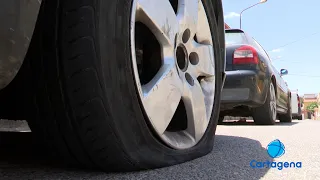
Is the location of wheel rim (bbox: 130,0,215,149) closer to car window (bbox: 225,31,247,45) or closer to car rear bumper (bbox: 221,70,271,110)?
car rear bumper (bbox: 221,70,271,110)

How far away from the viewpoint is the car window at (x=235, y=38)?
398 centimetres

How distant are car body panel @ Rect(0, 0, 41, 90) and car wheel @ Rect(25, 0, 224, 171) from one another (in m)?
0.18

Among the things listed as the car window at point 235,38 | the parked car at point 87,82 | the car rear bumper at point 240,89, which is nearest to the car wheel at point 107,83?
the parked car at point 87,82

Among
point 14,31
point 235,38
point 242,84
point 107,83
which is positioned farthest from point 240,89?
point 14,31

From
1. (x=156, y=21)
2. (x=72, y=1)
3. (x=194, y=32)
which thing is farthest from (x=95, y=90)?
(x=194, y=32)

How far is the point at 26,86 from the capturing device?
106 centimetres

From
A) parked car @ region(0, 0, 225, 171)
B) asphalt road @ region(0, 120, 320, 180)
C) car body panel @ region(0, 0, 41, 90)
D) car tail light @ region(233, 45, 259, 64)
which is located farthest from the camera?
car tail light @ region(233, 45, 259, 64)

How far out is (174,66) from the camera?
1.46 metres

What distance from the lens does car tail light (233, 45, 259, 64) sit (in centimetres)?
368

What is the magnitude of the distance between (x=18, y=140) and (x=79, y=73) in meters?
1.17

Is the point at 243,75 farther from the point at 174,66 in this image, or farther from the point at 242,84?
the point at 174,66

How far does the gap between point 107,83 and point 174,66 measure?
0.47 meters

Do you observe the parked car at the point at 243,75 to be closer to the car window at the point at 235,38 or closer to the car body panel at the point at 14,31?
the car window at the point at 235,38

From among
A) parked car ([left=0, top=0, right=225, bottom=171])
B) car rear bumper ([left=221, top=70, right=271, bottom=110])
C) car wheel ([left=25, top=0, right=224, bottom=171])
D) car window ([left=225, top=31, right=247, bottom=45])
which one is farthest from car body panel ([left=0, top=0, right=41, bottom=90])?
car window ([left=225, top=31, right=247, bottom=45])
